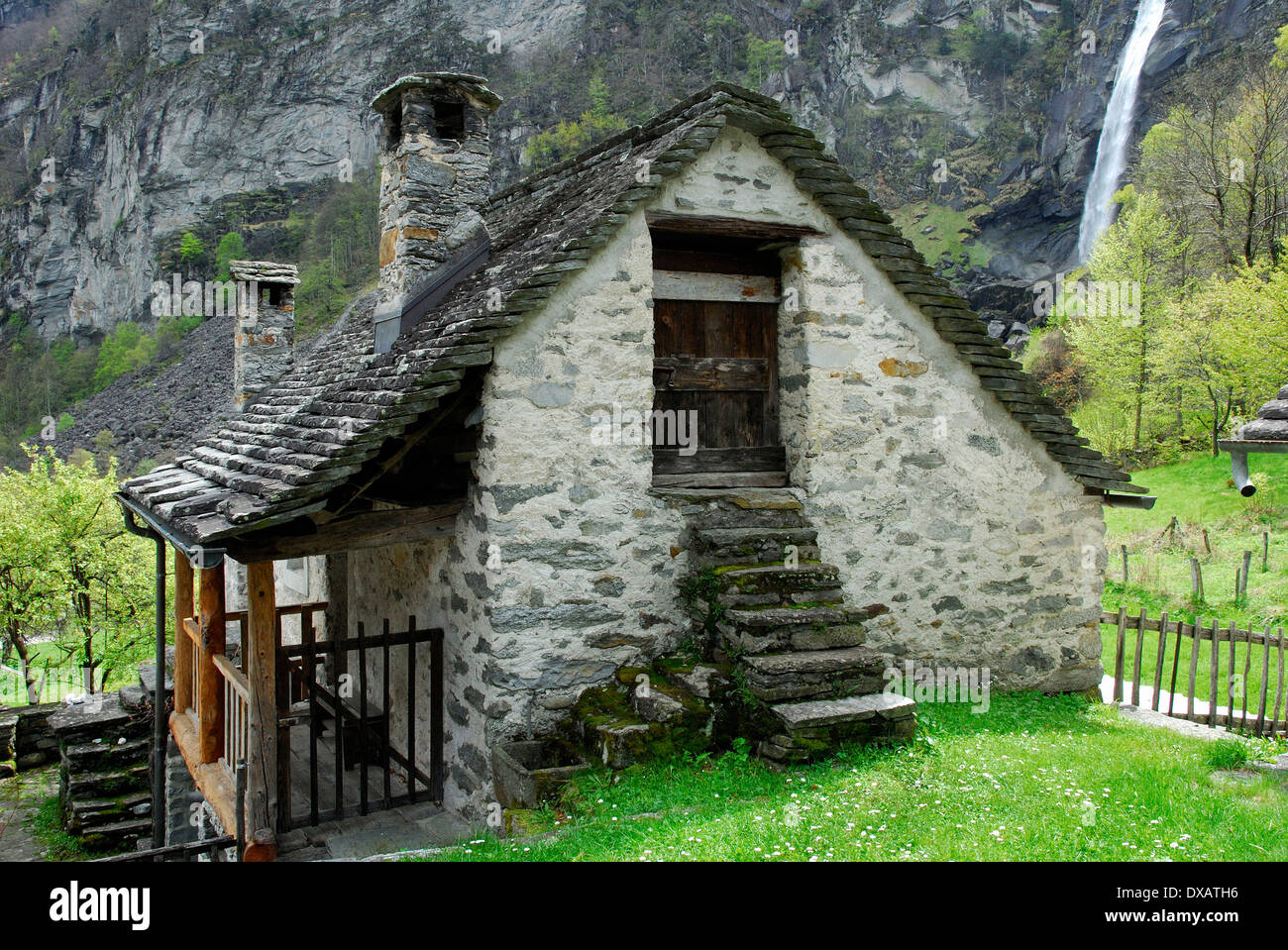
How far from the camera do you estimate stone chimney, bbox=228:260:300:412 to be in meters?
12.6

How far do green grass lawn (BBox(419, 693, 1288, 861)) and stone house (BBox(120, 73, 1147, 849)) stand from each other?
1.76ft

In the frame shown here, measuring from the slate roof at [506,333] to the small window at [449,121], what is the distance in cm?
104

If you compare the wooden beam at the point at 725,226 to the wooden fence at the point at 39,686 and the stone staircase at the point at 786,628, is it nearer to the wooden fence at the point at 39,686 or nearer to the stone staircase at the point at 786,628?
the stone staircase at the point at 786,628

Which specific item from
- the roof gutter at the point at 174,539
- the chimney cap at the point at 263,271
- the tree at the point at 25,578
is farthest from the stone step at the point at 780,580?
the tree at the point at 25,578

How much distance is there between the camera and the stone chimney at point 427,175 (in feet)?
27.1

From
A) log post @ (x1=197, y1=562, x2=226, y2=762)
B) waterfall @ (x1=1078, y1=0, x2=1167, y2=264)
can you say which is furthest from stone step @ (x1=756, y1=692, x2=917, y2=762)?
waterfall @ (x1=1078, y1=0, x2=1167, y2=264)

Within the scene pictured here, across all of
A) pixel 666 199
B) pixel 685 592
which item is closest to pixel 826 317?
pixel 666 199

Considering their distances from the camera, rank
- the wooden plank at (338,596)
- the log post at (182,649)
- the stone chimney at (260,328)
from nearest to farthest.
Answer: the log post at (182,649), the wooden plank at (338,596), the stone chimney at (260,328)

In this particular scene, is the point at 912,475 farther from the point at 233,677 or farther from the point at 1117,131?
the point at 1117,131

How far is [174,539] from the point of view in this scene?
6.32 metres

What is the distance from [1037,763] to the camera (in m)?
5.16

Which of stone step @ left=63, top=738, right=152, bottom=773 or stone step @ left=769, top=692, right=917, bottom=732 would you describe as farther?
stone step @ left=63, top=738, right=152, bottom=773

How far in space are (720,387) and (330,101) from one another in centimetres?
Result: 7015

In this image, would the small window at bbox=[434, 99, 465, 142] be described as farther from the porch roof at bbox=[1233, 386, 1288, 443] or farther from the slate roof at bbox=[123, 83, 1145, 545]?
the porch roof at bbox=[1233, 386, 1288, 443]
